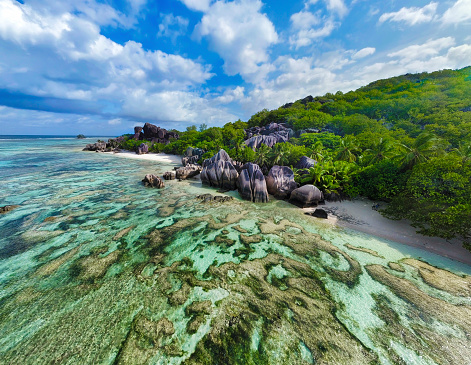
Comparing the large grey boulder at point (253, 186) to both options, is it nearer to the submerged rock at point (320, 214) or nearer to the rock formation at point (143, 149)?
the submerged rock at point (320, 214)

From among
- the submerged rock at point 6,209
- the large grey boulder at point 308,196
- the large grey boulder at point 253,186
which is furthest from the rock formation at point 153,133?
the large grey boulder at point 308,196

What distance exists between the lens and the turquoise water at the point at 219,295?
5191 mm

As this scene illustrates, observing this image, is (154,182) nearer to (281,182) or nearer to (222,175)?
(222,175)

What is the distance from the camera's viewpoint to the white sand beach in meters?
9.99

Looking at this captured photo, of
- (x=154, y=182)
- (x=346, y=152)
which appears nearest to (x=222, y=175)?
(x=154, y=182)

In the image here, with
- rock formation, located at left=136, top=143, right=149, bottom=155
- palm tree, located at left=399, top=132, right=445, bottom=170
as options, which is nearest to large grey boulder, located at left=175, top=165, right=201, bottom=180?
palm tree, located at left=399, top=132, right=445, bottom=170

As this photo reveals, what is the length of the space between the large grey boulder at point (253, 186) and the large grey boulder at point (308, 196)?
3.18 m

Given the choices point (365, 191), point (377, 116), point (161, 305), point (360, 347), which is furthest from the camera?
point (377, 116)

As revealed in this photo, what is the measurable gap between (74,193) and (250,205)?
2008 cm

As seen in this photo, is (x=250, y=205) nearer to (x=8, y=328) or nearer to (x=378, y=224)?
(x=378, y=224)

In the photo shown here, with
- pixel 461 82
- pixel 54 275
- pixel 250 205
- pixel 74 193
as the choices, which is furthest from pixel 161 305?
pixel 461 82

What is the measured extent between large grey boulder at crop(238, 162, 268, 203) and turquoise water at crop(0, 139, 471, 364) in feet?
15.6

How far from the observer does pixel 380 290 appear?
24.6ft

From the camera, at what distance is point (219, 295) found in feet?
23.2
